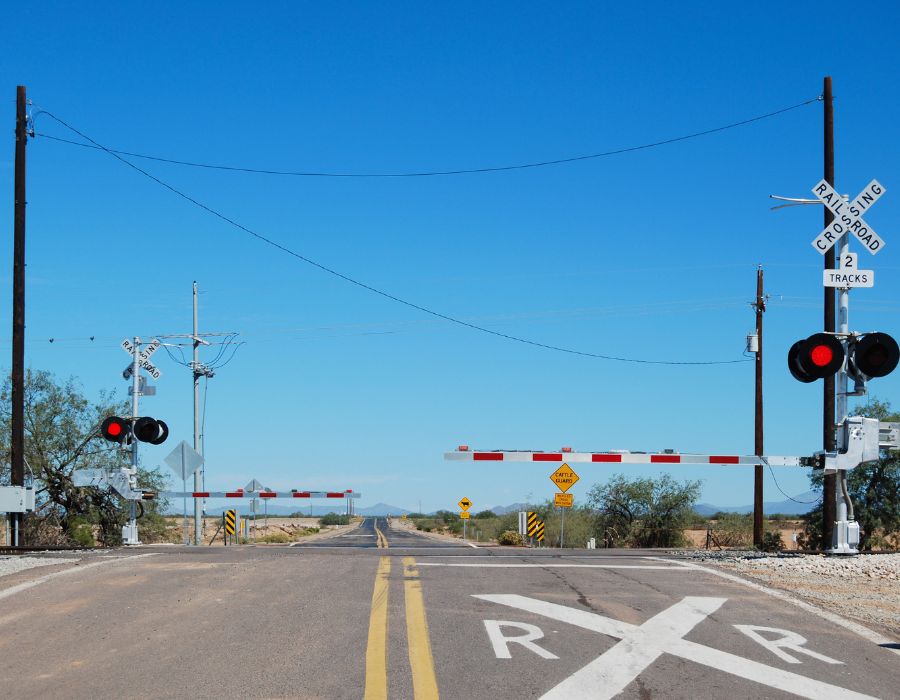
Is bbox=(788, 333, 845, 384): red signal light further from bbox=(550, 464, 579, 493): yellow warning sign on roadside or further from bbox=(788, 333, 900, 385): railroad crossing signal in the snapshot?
bbox=(550, 464, 579, 493): yellow warning sign on roadside

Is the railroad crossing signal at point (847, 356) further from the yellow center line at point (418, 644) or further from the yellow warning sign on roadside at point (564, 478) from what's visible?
the yellow warning sign on roadside at point (564, 478)

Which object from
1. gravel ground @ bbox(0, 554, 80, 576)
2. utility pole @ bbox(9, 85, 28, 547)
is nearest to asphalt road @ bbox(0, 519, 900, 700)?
gravel ground @ bbox(0, 554, 80, 576)

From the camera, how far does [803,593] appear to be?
39.4ft

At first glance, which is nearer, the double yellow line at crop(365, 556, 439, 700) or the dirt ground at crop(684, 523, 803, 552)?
the double yellow line at crop(365, 556, 439, 700)

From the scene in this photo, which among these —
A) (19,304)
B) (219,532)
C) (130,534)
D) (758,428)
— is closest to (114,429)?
(130,534)

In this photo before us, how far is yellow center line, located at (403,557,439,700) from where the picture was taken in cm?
718

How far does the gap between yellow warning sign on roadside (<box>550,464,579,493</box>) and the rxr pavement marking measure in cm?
Result: 2519

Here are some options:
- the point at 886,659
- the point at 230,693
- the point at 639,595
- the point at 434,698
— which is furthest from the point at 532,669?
the point at 639,595

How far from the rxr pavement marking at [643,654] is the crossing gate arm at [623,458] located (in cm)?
736

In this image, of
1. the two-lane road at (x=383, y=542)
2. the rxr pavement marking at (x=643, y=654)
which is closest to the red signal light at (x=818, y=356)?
the rxr pavement marking at (x=643, y=654)

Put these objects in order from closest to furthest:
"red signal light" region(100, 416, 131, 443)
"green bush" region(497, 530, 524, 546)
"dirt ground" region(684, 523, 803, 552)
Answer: "red signal light" region(100, 416, 131, 443)
"dirt ground" region(684, 523, 803, 552)
"green bush" region(497, 530, 524, 546)

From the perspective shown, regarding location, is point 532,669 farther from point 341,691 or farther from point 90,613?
point 90,613

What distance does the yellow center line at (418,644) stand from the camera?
718 centimetres

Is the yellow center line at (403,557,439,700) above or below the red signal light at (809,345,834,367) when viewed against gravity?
below
